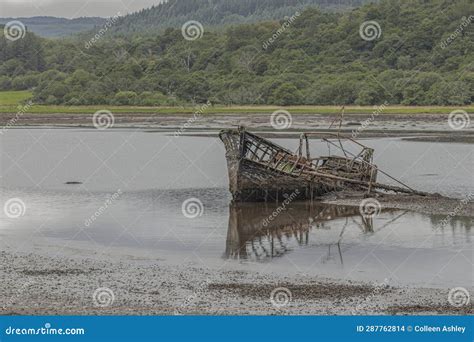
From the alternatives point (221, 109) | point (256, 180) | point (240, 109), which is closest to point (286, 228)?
point (256, 180)

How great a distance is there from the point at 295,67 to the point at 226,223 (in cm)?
10281

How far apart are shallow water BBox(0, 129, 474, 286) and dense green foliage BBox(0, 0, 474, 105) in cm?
5828

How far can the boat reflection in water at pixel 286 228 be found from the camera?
2811 centimetres

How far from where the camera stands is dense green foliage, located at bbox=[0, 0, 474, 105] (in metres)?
118

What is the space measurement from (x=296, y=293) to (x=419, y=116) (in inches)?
3326

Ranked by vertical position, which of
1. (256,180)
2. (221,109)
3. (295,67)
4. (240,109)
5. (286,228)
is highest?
(295,67)

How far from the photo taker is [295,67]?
134m

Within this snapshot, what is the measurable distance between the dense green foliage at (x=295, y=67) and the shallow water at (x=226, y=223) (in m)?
58.3

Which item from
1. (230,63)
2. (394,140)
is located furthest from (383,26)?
(394,140)

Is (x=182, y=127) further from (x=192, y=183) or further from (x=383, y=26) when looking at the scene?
(x=383, y=26)

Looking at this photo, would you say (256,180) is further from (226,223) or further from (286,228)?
(286,228)

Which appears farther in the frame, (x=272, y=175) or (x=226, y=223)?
(x=272, y=175)

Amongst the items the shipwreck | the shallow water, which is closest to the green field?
the shallow water

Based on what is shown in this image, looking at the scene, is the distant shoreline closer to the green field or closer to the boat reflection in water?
the green field
